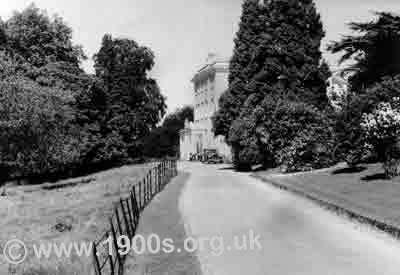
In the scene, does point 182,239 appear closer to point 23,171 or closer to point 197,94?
point 23,171

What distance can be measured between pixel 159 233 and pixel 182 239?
884mm

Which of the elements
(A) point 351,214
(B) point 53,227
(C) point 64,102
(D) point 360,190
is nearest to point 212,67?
(C) point 64,102

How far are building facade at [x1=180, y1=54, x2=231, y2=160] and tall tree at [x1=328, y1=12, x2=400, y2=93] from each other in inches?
1178

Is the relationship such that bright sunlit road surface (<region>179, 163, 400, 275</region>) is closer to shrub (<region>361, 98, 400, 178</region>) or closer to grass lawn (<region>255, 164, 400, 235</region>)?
grass lawn (<region>255, 164, 400, 235</region>)

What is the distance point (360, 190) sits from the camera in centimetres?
1744

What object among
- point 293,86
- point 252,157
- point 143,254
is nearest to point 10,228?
point 143,254

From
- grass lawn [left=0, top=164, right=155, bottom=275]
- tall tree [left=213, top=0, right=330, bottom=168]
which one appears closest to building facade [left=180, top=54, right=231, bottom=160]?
tall tree [left=213, top=0, right=330, bottom=168]

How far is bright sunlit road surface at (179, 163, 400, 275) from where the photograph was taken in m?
8.67

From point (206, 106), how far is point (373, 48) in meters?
47.3

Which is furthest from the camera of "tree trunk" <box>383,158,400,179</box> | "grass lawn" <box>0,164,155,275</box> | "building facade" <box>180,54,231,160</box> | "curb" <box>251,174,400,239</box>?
"building facade" <box>180,54,231,160</box>

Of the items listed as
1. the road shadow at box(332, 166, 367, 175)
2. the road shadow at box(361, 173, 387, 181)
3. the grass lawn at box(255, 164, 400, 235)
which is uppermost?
the road shadow at box(332, 166, 367, 175)

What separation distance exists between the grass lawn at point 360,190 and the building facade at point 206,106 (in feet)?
124

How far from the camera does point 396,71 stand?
1184 inches

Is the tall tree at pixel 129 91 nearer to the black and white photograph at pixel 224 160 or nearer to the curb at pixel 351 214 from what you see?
the black and white photograph at pixel 224 160
